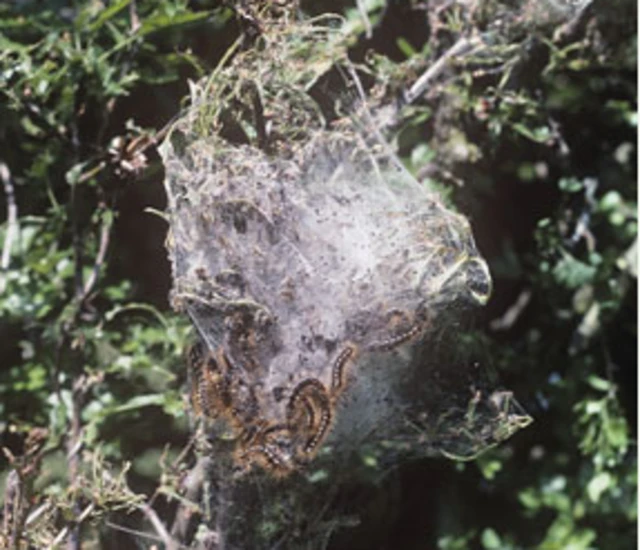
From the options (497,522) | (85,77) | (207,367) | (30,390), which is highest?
(85,77)

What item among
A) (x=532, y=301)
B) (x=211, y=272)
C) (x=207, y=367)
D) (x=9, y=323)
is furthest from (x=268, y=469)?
(x=532, y=301)

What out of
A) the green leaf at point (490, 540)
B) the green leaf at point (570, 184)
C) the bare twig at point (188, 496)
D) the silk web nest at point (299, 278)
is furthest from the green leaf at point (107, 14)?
the green leaf at point (490, 540)

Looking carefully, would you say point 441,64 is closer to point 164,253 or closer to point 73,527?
point 164,253

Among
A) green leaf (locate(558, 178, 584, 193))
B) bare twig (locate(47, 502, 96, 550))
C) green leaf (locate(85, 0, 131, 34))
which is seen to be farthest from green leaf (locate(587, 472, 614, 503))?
green leaf (locate(85, 0, 131, 34))

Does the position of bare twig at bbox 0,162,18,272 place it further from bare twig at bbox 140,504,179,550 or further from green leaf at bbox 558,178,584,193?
green leaf at bbox 558,178,584,193

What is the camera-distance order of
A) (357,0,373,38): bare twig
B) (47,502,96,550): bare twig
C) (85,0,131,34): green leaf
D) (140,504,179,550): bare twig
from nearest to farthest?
(47,502,96,550): bare twig, (140,504,179,550): bare twig, (85,0,131,34): green leaf, (357,0,373,38): bare twig

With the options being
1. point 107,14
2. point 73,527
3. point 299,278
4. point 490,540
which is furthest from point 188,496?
point 490,540

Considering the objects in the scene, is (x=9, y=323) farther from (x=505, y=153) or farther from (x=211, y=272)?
(x=505, y=153)
